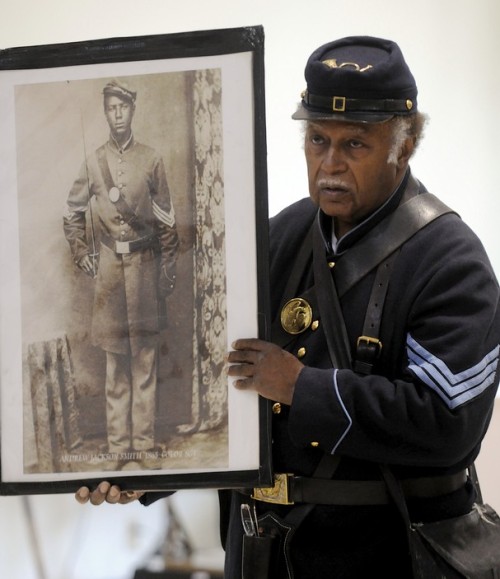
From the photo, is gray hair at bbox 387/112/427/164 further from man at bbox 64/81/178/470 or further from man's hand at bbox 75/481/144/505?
man's hand at bbox 75/481/144/505

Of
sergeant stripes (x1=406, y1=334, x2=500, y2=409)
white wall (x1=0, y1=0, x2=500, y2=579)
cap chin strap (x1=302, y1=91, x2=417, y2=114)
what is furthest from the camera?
white wall (x1=0, y1=0, x2=500, y2=579)

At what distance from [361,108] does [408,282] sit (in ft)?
1.01

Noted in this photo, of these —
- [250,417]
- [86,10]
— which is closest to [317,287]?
[250,417]

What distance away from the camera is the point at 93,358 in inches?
69.5

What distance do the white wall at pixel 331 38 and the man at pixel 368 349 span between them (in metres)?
1.36

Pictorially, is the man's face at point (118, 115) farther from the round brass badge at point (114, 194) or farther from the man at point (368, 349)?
the man at point (368, 349)

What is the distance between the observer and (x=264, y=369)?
1695mm

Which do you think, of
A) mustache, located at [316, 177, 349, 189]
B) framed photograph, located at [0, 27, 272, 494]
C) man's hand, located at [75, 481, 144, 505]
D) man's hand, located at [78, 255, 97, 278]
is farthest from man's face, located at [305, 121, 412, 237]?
man's hand, located at [75, 481, 144, 505]

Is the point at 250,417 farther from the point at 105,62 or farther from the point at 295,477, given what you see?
the point at 105,62

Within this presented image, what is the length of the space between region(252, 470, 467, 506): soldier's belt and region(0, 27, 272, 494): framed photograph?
13cm

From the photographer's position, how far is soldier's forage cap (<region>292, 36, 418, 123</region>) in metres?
1.78

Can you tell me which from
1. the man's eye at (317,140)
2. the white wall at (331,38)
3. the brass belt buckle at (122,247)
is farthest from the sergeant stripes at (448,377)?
the white wall at (331,38)

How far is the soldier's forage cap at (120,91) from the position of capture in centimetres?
173

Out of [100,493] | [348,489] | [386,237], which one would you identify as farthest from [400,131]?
[100,493]
